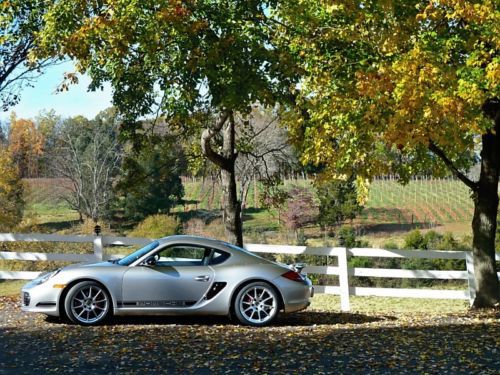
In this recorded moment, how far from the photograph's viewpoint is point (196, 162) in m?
18.1

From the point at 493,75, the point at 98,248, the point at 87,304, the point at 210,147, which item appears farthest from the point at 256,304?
the point at 210,147

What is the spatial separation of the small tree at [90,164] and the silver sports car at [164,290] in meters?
48.1

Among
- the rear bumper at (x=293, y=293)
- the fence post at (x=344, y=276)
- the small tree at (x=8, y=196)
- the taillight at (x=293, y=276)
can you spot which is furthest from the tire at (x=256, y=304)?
the small tree at (x=8, y=196)

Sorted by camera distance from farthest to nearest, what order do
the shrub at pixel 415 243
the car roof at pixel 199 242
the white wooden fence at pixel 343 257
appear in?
the shrub at pixel 415 243
the white wooden fence at pixel 343 257
the car roof at pixel 199 242

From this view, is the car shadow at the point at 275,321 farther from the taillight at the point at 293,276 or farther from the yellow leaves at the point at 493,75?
the yellow leaves at the point at 493,75

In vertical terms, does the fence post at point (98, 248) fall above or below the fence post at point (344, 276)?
above

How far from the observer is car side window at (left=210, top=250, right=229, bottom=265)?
10109 millimetres

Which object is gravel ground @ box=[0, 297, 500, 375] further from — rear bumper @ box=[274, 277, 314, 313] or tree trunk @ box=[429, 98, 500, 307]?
tree trunk @ box=[429, 98, 500, 307]

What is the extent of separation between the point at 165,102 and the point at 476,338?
6818mm

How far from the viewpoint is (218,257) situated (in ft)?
33.3

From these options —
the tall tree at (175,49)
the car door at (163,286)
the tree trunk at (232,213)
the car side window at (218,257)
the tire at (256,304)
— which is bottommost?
the tire at (256,304)

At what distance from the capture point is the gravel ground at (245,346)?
682 centimetres

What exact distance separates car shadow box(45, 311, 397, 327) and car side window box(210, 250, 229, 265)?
899 mm

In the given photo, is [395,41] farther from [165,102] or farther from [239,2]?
[165,102]
